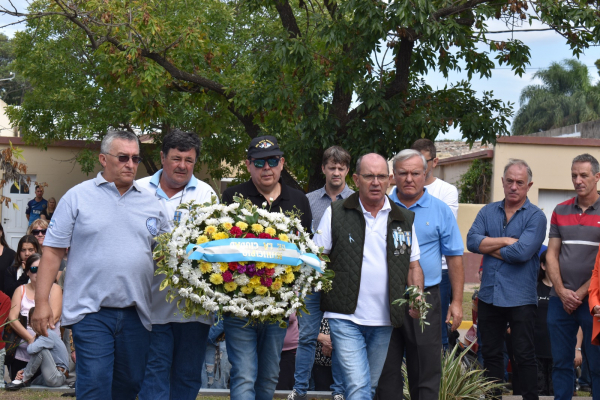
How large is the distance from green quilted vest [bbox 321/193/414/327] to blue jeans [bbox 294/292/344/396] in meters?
1.10

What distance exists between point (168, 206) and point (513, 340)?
3.49 metres

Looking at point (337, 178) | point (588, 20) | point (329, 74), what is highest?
point (588, 20)

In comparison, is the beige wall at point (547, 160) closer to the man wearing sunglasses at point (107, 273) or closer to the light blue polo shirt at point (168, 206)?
the light blue polo shirt at point (168, 206)

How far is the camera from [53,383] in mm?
7543

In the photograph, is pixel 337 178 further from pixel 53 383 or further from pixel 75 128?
pixel 75 128

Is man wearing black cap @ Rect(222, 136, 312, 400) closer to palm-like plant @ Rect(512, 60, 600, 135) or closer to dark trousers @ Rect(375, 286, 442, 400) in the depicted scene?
dark trousers @ Rect(375, 286, 442, 400)

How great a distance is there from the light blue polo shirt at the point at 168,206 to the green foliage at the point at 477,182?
17.3 metres

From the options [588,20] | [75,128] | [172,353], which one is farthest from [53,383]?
[75,128]

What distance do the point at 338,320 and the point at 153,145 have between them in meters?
20.8

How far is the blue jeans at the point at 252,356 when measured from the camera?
14.9ft

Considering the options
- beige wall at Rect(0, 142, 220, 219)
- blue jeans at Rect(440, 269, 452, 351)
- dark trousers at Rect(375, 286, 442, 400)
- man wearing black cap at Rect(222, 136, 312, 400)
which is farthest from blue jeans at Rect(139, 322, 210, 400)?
beige wall at Rect(0, 142, 220, 219)

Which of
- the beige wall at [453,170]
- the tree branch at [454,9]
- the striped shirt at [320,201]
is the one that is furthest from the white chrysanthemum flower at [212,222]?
the beige wall at [453,170]

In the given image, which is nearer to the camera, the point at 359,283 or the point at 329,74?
the point at 359,283

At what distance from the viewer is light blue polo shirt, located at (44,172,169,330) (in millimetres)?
4586
